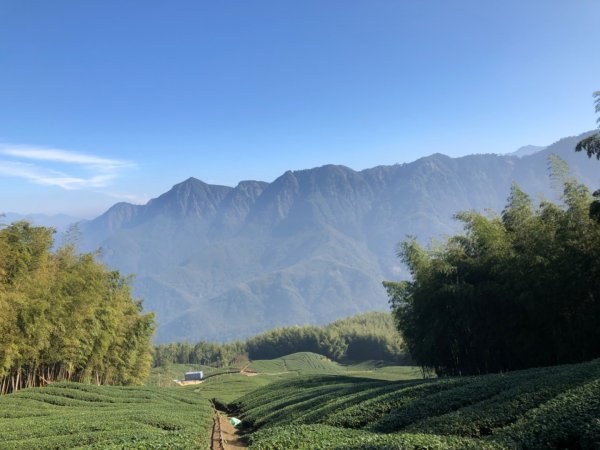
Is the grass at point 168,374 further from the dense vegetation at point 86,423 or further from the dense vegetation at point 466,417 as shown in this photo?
the dense vegetation at point 466,417

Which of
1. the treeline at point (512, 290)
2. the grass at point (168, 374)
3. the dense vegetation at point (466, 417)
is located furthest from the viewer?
the grass at point (168, 374)

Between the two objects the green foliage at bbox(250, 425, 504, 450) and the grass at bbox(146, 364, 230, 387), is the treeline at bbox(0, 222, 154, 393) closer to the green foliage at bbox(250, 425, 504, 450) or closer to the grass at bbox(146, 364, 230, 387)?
the green foliage at bbox(250, 425, 504, 450)

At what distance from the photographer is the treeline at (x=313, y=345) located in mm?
143125

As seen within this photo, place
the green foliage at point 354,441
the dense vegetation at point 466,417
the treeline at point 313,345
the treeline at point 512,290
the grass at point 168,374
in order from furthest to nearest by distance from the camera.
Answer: the treeline at point 313,345 → the grass at point 168,374 → the treeline at point 512,290 → the green foliage at point 354,441 → the dense vegetation at point 466,417

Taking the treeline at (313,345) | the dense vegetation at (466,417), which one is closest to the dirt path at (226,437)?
the dense vegetation at (466,417)

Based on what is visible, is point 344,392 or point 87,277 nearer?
point 344,392

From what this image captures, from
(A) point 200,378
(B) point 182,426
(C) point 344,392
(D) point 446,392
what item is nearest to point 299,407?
(C) point 344,392

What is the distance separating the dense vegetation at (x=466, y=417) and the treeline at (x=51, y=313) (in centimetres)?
2186

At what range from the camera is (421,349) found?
3647cm

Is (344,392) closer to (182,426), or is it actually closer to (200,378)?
(182,426)

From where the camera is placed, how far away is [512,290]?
2772 centimetres

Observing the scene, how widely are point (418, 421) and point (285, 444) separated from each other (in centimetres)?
520

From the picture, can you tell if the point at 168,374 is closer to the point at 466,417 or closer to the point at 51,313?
the point at 51,313

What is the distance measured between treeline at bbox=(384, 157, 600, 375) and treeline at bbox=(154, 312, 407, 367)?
3833 inches
